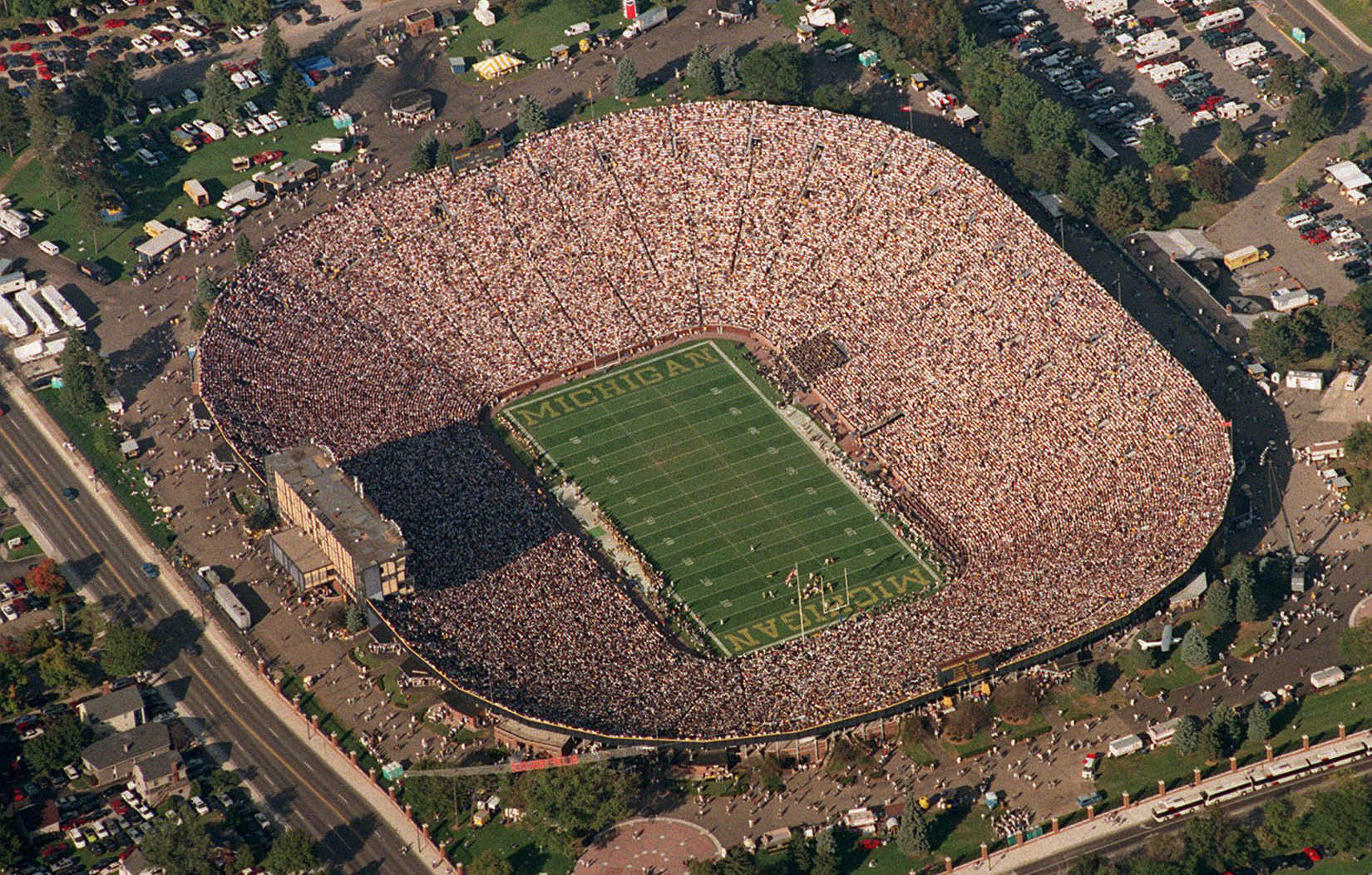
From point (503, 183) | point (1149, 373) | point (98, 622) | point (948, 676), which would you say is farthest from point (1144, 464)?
point (98, 622)

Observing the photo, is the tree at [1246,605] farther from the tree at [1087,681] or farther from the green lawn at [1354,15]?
the green lawn at [1354,15]

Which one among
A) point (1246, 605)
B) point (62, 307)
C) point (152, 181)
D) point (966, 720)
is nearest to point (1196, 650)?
point (1246, 605)

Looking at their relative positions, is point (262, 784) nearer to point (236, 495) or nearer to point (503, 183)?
point (236, 495)

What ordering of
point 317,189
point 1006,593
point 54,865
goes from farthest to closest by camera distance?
point 317,189
point 1006,593
point 54,865

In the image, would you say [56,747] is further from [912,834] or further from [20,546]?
[912,834]

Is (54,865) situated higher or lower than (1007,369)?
higher

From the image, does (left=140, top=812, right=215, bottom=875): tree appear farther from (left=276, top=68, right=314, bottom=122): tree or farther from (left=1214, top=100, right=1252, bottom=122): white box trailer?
(left=1214, top=100, right=1252, bottom=122): white box trailer

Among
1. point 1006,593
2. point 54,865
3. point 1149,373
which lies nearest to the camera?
point 54,865
